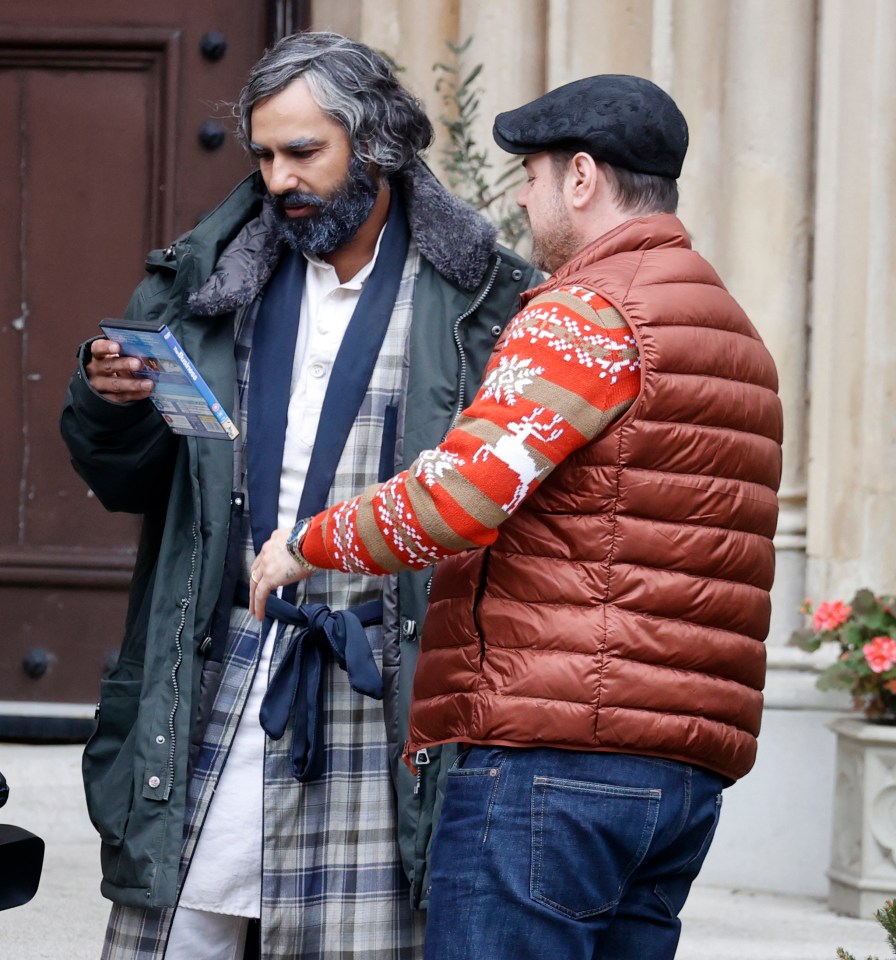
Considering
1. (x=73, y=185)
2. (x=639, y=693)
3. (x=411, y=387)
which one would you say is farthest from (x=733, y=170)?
(x=639, y=693)

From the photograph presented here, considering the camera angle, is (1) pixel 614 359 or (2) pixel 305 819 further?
(2) pixel 305 819

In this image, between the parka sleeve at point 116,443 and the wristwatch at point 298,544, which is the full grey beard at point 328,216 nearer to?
the parka sleeve at point 116,443

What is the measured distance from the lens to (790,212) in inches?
180

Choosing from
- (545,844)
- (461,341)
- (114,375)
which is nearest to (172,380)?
(114,375)

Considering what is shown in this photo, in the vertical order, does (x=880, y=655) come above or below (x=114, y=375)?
below

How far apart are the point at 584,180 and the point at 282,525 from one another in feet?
2.51

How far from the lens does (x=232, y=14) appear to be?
180 inches

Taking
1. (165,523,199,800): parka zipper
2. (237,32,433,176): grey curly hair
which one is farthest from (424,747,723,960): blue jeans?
(237,32,433,176): grey curly hair

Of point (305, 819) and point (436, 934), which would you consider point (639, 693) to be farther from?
point (305, 819)

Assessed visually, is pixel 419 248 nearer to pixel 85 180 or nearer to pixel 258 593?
pixel 258 593

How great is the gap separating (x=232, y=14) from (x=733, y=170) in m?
1.47

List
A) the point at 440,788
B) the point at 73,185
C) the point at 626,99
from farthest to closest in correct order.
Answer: the point at 73,185 < the point at 440,788 < the point at 626,99

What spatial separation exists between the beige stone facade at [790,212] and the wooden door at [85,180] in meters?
0.44

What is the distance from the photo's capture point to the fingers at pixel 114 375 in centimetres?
238
